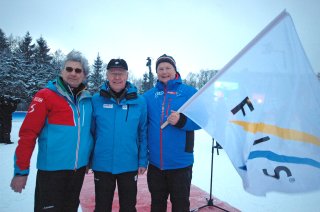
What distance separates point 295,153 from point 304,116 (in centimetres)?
33

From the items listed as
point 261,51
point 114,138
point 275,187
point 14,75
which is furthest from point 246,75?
point 14,75

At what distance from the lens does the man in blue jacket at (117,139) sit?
101 inches

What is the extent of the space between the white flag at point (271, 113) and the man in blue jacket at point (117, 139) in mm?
804

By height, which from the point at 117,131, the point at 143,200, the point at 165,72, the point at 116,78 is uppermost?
the point at 165,72

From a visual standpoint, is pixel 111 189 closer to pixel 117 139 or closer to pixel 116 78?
pixel 117 139

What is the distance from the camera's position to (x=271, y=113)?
7.15 ft

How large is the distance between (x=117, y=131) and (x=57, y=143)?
1.94ft

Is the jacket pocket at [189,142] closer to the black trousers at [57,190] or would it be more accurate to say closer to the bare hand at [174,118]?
the bare hand at [174,118]

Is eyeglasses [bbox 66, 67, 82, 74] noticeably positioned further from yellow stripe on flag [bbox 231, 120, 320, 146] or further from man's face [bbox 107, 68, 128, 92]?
yellow stripe on flag [bbox 231, 120, 320, 146]

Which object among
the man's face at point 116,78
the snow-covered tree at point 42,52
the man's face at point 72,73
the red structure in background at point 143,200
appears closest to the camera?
the man's face at point 72,73

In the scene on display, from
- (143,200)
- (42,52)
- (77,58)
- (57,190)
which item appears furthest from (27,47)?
(57,190)

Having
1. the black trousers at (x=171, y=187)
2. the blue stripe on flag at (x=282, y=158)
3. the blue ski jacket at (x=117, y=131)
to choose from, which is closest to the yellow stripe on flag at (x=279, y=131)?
the blue stripe on flag at (x=282, y=158)

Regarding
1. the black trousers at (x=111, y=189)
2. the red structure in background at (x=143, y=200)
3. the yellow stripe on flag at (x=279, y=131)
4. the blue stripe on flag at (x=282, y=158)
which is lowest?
the red structure in background at (x=143, y=200)

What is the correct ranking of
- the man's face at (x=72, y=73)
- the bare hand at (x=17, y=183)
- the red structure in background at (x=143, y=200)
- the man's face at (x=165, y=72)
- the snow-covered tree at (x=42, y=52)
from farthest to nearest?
the snow-covered tree at (x=42, y=52)
the red structure in background at (x=143, y=200)
the man's face at (x=165, y=72)
the man's face at (x=72, y=73)
the bare hand at (x=17, y=183)
